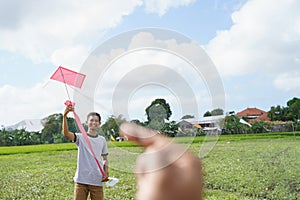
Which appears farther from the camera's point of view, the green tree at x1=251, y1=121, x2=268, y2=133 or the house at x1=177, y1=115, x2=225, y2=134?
the green tree at x1=251, y1=121, x2=268, y2=133

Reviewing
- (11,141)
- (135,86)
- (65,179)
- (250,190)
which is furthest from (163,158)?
(11,141)

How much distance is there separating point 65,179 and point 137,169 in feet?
36.7

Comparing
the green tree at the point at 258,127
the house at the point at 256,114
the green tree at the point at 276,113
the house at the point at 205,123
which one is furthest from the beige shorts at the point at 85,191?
the green tree at the point at 276,113

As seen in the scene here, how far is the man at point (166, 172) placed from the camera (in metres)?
0.48

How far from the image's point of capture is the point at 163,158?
50 centimetres

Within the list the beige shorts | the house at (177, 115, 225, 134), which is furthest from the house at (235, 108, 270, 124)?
the house at (177, 115, 225, 134)

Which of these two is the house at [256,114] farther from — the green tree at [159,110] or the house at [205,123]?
the green tree at [159,110]

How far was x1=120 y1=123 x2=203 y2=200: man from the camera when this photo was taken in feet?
1.56

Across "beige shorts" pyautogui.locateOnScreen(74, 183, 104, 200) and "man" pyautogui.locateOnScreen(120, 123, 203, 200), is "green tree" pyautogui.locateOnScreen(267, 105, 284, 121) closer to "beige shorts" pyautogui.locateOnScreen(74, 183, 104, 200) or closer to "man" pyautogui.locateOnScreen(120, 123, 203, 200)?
"beige shorts" pyautogui.locateOnScreen(74, 183, 104, 200)

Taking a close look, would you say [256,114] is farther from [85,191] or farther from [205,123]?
[205,123]

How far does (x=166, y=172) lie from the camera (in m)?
0.48

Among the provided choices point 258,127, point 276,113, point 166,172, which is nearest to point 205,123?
point 166,172

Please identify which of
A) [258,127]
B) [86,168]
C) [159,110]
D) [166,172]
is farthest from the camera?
[258,127]

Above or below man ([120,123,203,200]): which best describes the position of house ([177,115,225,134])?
above
